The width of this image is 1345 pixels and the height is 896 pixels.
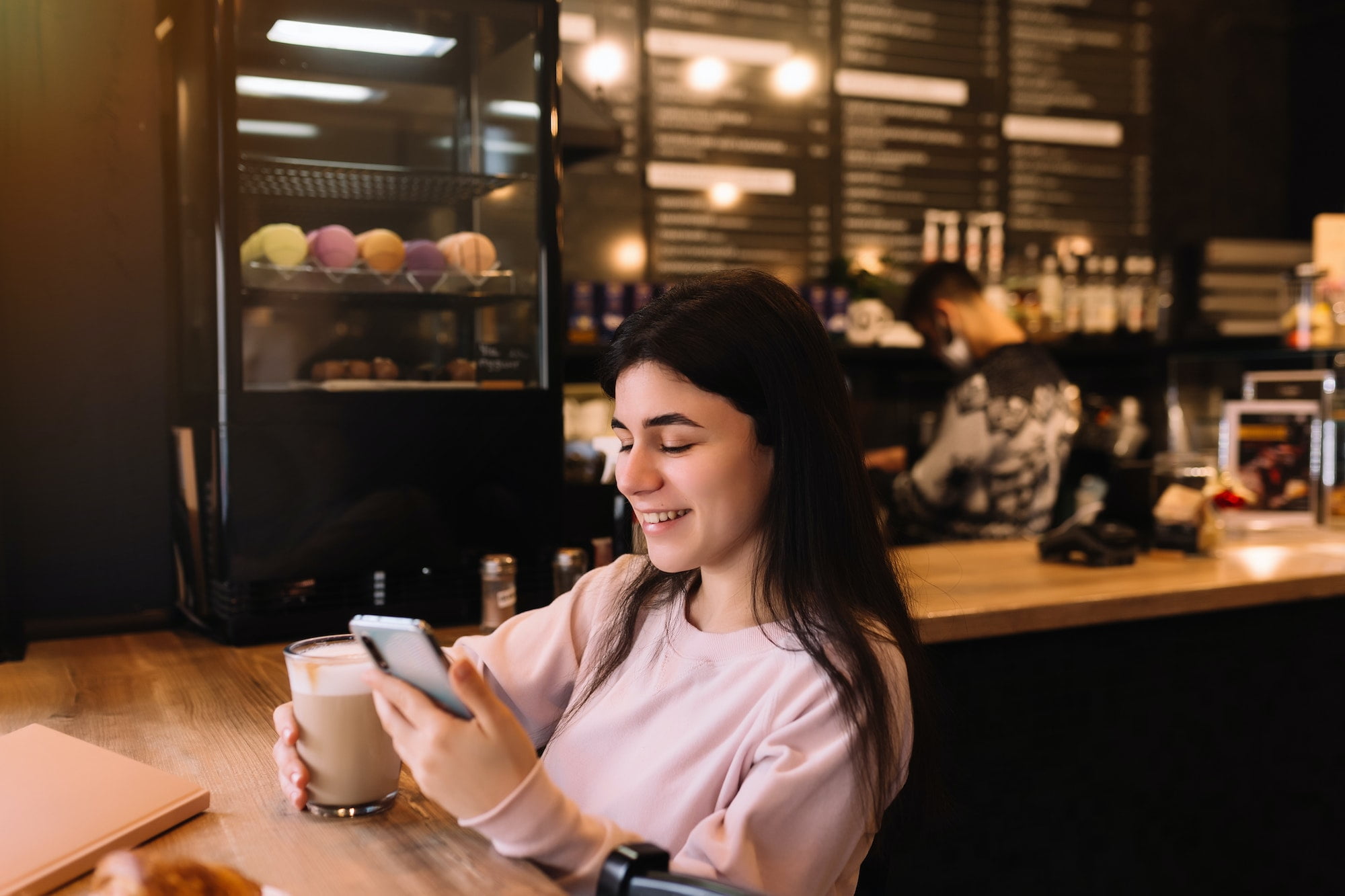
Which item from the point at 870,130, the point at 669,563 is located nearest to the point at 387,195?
the point at 669,563

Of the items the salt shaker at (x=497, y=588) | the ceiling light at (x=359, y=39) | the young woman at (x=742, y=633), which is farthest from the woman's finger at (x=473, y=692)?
the ceiling light at (x=359, y=39)

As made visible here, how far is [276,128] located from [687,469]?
1288 mm

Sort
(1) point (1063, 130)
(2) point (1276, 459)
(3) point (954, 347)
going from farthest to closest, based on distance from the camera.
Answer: (1) point (1063, 130)
(3) point (954, 347)
(2) point (1276, 459)

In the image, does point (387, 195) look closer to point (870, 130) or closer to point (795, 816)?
point (795, 816)

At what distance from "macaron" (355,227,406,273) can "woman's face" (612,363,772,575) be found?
3.39 feet

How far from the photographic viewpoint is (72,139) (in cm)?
205

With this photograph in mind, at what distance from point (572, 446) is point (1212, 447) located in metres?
3.90

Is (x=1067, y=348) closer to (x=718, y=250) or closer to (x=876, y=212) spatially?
(x=876, y=212)

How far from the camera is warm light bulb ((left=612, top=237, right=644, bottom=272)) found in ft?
14.1

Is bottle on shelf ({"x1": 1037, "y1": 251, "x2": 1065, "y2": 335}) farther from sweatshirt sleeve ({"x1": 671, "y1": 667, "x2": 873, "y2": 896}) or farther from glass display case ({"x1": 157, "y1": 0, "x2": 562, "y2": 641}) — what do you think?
sweatshirt sleeve ({"x1": 671, "y1": 667, "x2": 873, "y2": 896})

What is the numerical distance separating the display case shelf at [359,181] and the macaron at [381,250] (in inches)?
3.7

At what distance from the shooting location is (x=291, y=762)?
1120 millimetres

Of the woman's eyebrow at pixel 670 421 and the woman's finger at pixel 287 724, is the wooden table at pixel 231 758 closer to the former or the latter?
the woman's finger at pixel 287 724

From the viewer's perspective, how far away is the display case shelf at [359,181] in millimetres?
1967
